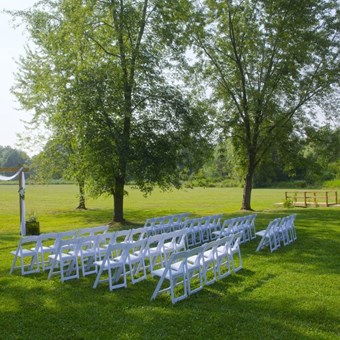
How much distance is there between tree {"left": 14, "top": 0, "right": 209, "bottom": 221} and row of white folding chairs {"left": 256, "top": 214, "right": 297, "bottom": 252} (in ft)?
22.0

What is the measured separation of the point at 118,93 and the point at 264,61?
11046 millimetres

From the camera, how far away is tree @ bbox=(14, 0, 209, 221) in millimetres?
16953

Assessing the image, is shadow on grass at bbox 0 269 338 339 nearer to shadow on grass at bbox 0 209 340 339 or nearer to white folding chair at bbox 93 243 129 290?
shadow on grass at bbox 0 209 340 339

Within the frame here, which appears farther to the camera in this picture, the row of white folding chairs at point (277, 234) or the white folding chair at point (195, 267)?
the row of white folding chairs at point (277, 234)

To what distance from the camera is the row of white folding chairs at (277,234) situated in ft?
34.9

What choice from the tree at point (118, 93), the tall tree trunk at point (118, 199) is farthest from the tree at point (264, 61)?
the tall tree trunk at point (118, 199)

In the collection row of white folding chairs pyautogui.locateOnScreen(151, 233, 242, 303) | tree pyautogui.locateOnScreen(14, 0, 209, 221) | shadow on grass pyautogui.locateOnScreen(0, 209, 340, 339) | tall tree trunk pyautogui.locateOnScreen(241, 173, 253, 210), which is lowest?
shadow on grass pyautogui.locateOnScreen(0, 209, 340, 339)

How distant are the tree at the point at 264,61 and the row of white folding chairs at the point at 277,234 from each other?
12.3 meters

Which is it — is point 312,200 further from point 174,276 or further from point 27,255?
point 174,276

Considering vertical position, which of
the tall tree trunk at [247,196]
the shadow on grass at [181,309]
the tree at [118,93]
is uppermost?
the tree at [118,93]

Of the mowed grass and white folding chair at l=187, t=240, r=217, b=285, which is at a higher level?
white folding chair at l=187, t=240, r=217, b=285

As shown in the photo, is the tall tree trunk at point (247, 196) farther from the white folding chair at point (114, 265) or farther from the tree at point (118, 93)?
the white folding chair at point (114, 265)

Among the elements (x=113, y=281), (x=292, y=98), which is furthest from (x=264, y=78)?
(x=113, y=281)

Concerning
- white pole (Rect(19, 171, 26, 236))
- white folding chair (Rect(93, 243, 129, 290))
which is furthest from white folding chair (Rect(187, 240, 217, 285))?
white pole (Rect(19, 171, 26, 236))
